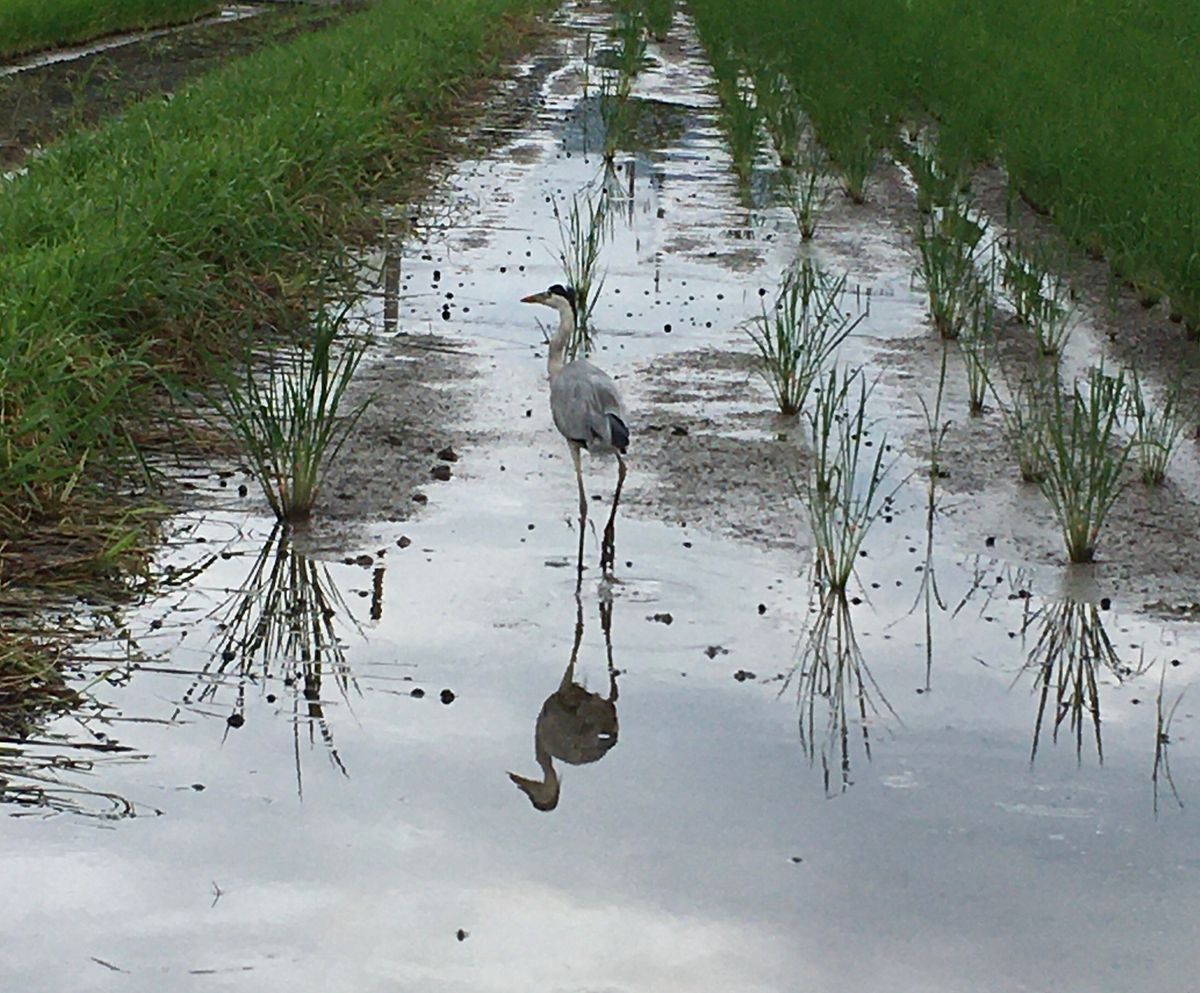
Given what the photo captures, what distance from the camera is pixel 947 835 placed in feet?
13.9

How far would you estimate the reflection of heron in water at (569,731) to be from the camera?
4449mm

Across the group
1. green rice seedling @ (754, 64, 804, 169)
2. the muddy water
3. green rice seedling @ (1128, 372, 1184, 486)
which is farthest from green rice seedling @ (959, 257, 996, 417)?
green rice seedling @ (754, 64, 804, 169)

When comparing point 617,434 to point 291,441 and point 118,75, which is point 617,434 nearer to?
point 291,441

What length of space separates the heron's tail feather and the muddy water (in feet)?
1.03

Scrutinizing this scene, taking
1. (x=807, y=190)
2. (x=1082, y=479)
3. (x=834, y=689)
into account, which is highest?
(x=1082, y=479)

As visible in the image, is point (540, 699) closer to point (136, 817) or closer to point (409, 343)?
point (136, 817)

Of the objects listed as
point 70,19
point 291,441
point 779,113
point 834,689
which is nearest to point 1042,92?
point 779,113

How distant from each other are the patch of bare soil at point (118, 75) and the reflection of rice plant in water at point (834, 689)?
823 centimetres

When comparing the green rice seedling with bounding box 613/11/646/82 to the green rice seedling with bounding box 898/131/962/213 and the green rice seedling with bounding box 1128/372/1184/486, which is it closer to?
the green rice seedling with bounding box 898/131/962/213

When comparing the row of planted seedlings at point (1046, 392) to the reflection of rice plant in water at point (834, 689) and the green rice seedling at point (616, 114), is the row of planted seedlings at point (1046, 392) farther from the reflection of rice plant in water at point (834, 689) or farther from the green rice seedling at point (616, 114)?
the green rice seedling at point (616, 114)

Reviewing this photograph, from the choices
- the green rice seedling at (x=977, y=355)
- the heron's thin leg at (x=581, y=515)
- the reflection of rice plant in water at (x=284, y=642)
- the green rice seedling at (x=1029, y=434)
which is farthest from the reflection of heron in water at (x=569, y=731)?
the green rice seedling at (x=977, y=355)

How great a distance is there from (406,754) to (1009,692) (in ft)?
4.96

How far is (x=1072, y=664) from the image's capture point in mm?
5273

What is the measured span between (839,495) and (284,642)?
2.06m
